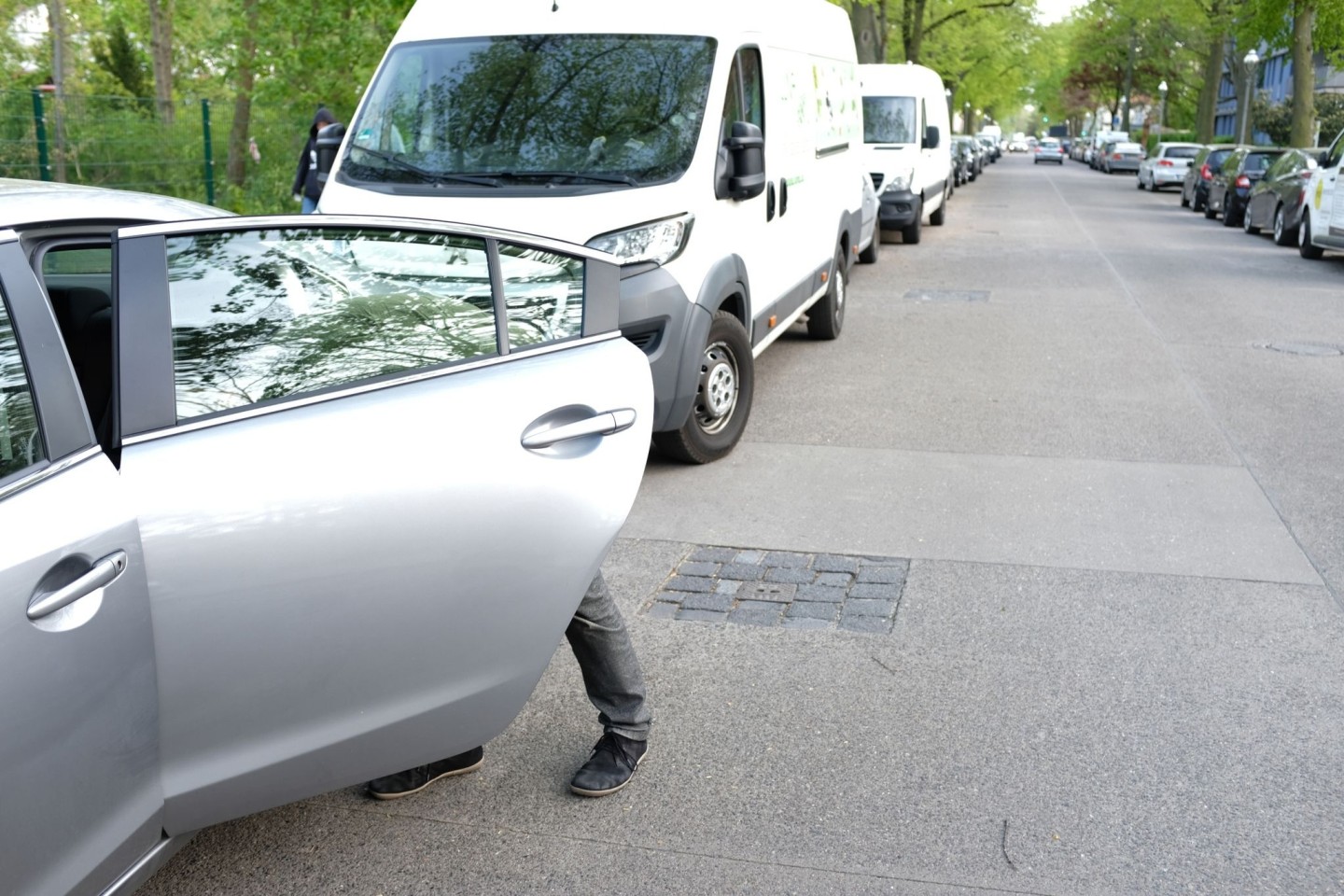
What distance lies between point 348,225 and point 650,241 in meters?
3.57

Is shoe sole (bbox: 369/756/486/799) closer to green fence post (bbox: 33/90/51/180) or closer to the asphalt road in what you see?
the asphalt road

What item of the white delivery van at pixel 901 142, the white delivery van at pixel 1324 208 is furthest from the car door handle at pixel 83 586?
the white delivery van at pixel 1324 208

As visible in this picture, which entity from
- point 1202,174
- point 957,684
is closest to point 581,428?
point 957,684

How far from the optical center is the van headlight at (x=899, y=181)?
62.4ft

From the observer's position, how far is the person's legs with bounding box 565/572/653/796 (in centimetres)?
364

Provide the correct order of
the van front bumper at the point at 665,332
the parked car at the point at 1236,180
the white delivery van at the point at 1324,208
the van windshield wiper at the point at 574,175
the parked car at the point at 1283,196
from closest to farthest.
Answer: the van front bumper at the point at 665,332 → the van windshield wiper at the point at 574,175 → the white delivery van at the point at 1324,208 → the parked car at the point at 1283,196 → the parked car at the point at 1236,180

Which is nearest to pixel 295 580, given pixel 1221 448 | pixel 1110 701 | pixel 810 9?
pixel 1110 701

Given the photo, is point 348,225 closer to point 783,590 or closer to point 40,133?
point 783,590

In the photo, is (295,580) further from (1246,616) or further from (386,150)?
(386,150)

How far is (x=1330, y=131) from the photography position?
44.8m

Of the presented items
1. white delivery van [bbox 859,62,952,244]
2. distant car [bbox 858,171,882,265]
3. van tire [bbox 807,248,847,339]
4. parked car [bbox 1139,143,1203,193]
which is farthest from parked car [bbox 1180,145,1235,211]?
van tire [bbox 807,248,847,339]

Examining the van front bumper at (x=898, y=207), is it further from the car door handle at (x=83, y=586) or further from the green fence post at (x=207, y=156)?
the car door handle at (x=83, y=586)

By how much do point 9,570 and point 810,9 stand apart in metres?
8.54

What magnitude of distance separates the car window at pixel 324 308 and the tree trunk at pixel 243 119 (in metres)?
16.7
